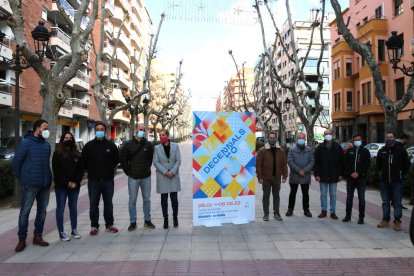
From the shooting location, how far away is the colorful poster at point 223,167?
270 inches

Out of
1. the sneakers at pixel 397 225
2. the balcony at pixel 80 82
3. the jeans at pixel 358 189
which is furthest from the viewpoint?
the balcony at pixel 80 82

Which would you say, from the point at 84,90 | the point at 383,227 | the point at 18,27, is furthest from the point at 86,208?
the point at 84,90

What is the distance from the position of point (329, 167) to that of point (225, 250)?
3316 mm

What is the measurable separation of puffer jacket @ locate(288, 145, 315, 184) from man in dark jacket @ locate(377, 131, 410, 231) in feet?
4.69

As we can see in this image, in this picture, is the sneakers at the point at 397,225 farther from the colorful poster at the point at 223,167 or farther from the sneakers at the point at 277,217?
the colorful poster at the point at 223,167

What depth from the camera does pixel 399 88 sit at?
92.1 feet

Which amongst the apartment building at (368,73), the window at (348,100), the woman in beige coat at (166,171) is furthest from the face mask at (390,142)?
the window at (348,100)

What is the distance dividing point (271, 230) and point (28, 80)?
25.6 m

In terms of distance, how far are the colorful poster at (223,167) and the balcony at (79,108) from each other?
30.9 m

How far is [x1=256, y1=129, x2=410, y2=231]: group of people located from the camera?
22.5ft

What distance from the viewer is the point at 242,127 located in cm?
710

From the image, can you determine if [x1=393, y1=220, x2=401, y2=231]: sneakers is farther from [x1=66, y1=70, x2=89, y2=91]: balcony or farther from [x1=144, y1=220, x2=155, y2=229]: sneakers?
[x1=66, y1=70, x2=89, y2=91]: balcony

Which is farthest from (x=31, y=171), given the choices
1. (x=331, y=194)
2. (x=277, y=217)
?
(x=331, y=194)

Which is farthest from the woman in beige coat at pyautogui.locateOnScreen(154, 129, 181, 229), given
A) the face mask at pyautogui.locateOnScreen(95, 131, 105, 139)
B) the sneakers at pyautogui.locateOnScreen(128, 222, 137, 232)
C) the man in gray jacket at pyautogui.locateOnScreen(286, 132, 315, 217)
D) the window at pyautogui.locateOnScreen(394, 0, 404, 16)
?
the window at pyautogui.locateOnScreen(394, 0, 404, 16)
